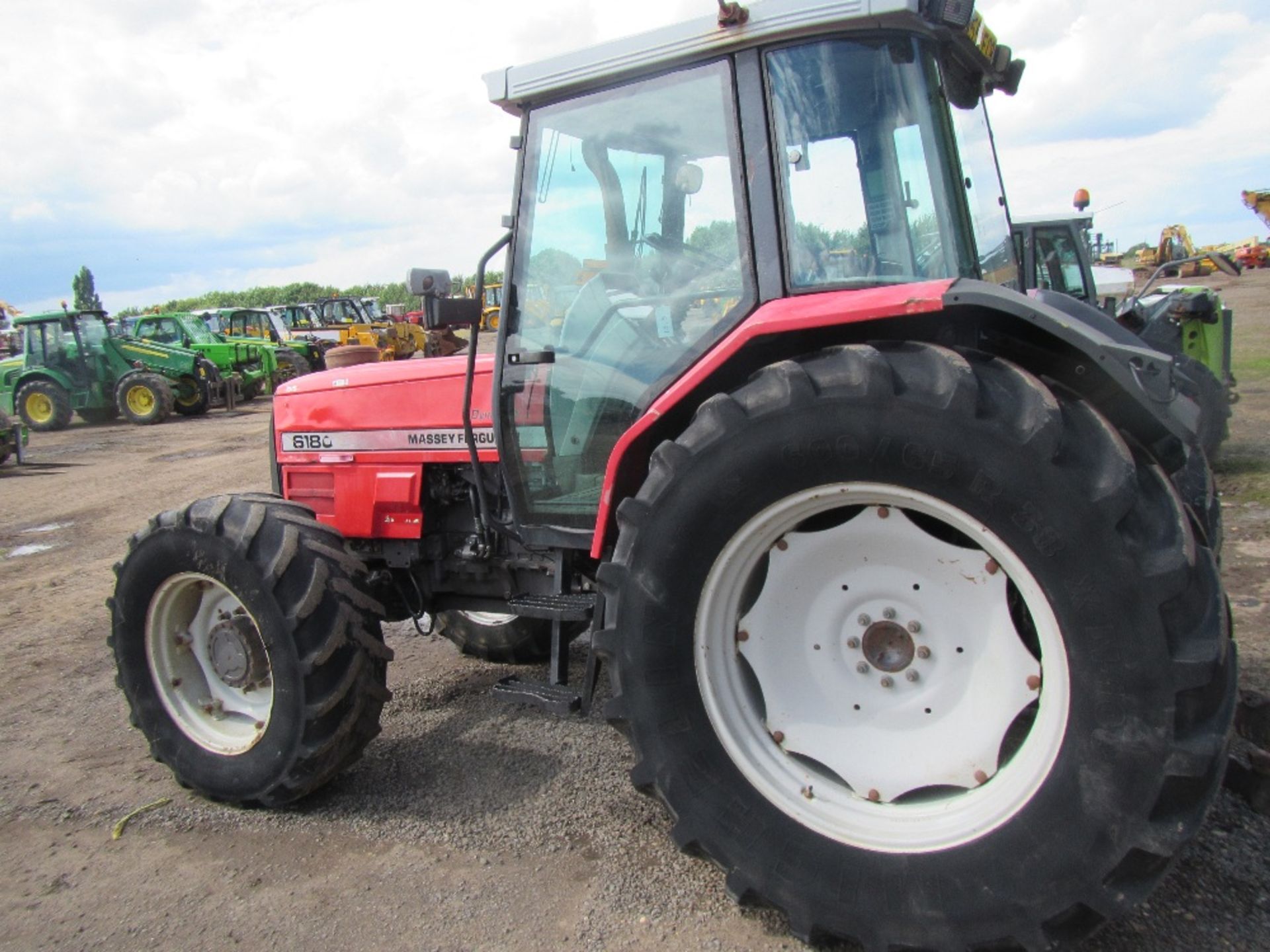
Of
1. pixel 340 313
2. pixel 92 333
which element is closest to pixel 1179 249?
pixel 340 313

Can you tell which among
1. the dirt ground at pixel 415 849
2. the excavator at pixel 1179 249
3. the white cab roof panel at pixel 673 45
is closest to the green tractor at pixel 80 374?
the dirt ground at pixel 415 849

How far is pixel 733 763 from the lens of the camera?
7.83 feet

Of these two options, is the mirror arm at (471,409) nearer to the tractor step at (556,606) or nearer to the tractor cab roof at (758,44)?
the tractor step at (556,606)

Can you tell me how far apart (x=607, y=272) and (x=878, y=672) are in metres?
1.40

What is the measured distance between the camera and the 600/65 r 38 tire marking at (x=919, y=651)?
6.44 feet

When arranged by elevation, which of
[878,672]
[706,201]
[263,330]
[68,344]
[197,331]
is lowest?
[878,672]

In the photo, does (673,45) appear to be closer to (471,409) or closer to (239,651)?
(471,409)

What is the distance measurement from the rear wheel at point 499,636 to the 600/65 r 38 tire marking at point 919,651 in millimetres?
2075

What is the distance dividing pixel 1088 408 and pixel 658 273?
4.16ft

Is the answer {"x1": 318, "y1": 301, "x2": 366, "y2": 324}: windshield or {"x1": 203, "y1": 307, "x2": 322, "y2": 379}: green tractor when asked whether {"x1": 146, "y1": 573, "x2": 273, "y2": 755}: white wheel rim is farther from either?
{"x1": 318, "y1": 301, "x2": 366, "y2": 324}: windshield

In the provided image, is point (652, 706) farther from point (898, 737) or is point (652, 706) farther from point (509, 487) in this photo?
point (509, 487)

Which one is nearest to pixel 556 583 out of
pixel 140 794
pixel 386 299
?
pixel 140 794

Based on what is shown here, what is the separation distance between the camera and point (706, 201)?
9.07 ft

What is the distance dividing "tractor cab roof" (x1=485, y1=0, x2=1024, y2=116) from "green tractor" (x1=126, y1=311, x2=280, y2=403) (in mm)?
18079
